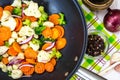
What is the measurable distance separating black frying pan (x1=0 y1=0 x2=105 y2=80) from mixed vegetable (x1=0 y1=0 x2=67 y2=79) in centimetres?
2

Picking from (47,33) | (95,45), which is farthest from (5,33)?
(95,45)

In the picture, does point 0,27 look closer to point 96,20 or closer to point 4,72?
point 4,72

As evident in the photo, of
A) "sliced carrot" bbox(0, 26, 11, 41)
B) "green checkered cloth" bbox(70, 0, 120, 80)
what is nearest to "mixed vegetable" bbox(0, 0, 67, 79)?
"sliced carrot" bbox(0, 26, 11, 41)

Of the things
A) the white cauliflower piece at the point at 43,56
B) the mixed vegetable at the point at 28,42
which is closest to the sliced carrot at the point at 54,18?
the mixed vegetable at the point at 28,42

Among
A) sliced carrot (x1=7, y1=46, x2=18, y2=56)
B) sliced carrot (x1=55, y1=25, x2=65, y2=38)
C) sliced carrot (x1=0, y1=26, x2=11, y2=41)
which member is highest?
sliced carrot (x1=0, y1=26, x2=11, y2=41)

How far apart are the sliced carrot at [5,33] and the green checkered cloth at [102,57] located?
0.88 feet

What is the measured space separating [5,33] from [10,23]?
0.04m

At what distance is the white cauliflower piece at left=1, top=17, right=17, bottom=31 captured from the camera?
1012mm

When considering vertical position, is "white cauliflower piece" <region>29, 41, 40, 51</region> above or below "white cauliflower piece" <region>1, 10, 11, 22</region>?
below

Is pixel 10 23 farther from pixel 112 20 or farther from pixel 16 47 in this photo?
pixel 112 20

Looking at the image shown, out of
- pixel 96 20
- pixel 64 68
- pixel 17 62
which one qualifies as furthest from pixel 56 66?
pixel 96 20

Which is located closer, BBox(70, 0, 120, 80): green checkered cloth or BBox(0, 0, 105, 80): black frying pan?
BBox(0, 0, 105, 80): black frying pan

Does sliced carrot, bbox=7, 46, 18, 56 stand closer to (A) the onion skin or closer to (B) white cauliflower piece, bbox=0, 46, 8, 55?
(B) white cauliflower piece, bbox=0, 46, 8, 55

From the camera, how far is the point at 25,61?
3.34ft
